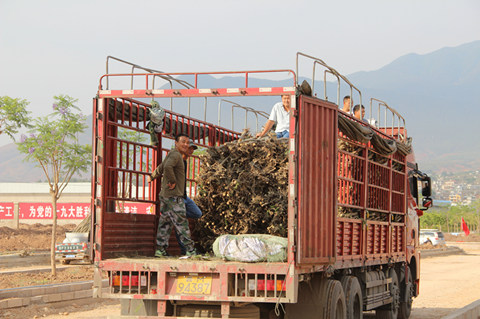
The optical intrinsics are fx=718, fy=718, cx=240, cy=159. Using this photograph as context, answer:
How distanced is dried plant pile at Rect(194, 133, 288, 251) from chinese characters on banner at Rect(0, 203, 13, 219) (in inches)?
1613

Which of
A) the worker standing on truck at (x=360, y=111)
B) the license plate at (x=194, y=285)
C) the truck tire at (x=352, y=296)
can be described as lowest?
the truck tire at (x=352, y=296)

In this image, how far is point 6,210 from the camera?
48.8 meters

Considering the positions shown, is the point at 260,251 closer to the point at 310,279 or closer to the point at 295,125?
the point at 310,279

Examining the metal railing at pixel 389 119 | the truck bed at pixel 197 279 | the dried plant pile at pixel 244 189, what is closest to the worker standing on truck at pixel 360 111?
the metal railing at pixel 389 119

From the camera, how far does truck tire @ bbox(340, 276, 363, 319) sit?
9750 millimetres

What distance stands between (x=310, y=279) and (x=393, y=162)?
17.0ft

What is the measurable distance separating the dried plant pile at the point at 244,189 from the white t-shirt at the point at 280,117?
21.4 inches

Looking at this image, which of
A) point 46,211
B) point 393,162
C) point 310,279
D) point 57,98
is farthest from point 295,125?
point 46,211

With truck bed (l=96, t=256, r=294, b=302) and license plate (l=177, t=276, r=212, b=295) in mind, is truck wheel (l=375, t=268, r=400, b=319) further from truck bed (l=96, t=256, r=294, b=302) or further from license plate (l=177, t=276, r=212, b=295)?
license plate (l=177, t=276, r=212, b=295)

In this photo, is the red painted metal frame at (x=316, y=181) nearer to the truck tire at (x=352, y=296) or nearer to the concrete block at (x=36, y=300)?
the truck tire at (x=352, y=296)

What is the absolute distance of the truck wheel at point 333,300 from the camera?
8.69 metres

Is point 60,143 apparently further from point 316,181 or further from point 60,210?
point 60,210

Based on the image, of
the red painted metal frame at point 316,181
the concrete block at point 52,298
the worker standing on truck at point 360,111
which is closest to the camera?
the red painted metal frame at point 316,181

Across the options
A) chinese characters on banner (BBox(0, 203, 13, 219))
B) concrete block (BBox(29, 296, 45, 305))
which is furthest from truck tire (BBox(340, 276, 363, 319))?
chinese characters on banner (BBox(0, 203, 13, 219))
